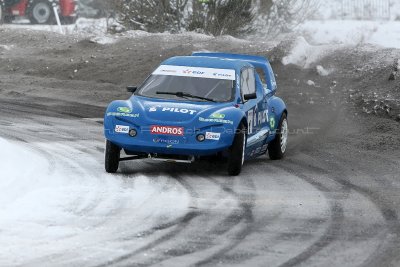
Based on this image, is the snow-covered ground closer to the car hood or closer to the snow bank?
the car hood

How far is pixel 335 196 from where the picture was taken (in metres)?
12.1

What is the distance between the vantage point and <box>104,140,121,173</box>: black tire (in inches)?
516

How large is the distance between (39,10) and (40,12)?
85mm

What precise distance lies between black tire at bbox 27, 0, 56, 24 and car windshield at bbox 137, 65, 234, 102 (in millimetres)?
26357

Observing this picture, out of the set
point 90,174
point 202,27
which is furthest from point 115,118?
point 202,27

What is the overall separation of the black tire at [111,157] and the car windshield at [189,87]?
1119 millimetres

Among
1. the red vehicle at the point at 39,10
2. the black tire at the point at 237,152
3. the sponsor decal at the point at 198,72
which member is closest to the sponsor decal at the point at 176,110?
the black tire at the point at 237,152

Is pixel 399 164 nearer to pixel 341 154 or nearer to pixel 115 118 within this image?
pixel 341 154

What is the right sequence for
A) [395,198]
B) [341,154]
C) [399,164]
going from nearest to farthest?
[395,198]
[399,164]
[341,154]

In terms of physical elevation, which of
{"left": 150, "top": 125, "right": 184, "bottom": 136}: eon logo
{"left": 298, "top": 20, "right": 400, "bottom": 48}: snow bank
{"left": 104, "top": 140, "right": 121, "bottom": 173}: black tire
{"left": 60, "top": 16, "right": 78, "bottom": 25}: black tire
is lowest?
{"left": 60, "top": 16, "right": 78, "bottom": 25}: black tire

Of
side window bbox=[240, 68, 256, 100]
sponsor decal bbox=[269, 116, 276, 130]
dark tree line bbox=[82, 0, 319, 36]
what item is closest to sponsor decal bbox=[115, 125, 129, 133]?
side window bbox=[240, 68, 256, 100]

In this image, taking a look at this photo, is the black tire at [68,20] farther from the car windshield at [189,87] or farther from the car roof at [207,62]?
the car windshield at [189,87]

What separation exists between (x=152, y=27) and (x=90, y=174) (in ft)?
54.3

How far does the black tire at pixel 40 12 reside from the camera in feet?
131
